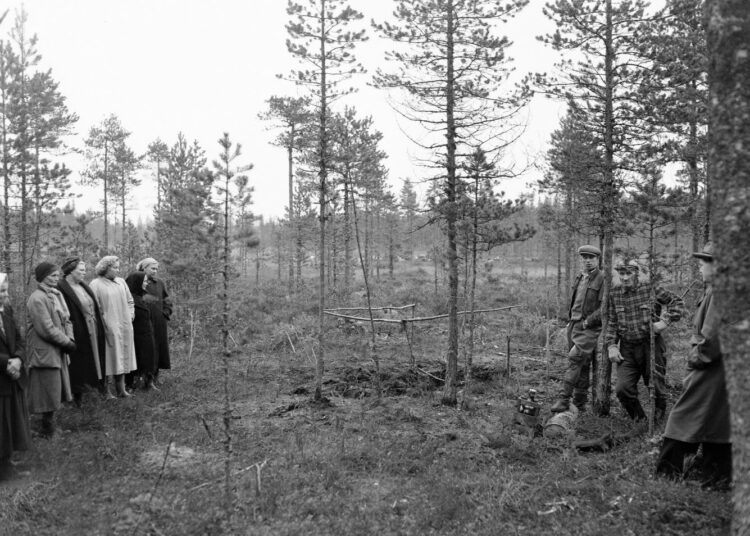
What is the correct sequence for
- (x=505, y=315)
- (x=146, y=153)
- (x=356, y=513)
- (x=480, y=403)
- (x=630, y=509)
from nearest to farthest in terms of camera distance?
1. (x=630, y=509)
2. (x=356, y=513)
3. (x=480, y=403)
4. (x=505, y=315)
5. (x=146, y=153)

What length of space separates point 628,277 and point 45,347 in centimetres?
720

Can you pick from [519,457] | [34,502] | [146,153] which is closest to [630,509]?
[519,457]

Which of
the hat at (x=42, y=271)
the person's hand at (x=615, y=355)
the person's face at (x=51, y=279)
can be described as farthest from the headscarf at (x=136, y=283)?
the person's hand at (x=615, y=355)

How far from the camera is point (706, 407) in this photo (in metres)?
4.14

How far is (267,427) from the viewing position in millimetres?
6750

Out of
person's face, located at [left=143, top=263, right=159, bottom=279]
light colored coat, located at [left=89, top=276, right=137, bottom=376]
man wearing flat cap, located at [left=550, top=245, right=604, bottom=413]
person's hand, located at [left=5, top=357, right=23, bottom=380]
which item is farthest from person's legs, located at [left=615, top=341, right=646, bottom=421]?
person's face, located at [left=143, top=263, right=159, bottom=279]

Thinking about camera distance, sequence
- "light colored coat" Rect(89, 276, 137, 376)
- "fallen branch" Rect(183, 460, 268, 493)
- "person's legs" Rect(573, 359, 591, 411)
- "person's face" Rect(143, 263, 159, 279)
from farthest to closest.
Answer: "person's face" Rect(143, 263, 159, 279) → "light colored coat" Rect(89, 276, 137, 376) → "person's legs" Rect(573, 359, 591, 411) → "fallen branch" Rect(183, 460, 268, 493)

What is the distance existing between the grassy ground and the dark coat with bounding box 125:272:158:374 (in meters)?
0.52

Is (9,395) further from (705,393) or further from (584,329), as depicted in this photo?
(584,329)

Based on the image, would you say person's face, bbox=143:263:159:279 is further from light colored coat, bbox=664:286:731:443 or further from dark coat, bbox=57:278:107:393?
light colored coat, bbox=664:286:731:443

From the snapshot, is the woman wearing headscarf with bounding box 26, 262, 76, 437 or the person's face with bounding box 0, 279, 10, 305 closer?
the person's face with bounding box 0, 279, 10, 305

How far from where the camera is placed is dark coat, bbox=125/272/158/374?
26.6 ft

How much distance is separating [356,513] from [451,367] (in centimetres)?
427

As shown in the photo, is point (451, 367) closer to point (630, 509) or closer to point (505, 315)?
point (630, 509)
